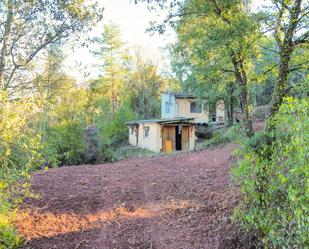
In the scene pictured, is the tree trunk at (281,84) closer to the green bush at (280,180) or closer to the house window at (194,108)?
the green bush at (280,180)

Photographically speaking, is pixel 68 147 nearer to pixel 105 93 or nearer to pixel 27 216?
pixel 27 216

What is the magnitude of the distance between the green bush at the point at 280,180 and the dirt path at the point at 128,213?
3.06ft

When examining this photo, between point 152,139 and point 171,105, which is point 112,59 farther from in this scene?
point 152,139

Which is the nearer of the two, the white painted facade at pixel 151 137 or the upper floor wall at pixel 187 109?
the white painted facade at pixel 151 137

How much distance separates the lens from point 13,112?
3980 millimetres

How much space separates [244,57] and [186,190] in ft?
11.4

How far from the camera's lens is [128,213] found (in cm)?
591

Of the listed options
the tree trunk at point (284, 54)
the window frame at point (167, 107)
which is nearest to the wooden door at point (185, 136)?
the window frame at point (167, 107)

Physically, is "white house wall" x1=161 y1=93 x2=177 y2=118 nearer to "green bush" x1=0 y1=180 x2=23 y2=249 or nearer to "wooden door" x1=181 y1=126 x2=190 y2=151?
"wooden door" x1=181 y1=126 x2=190 y2=151

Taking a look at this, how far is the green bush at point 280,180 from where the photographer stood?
9.12ft

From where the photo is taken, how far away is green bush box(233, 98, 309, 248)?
9.12 feet

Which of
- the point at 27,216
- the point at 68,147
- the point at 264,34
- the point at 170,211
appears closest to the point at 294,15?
the point at 264,34

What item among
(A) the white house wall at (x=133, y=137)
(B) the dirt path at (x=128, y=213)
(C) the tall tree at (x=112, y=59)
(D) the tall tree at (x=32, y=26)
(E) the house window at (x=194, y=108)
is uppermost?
(C) the tall tree at (x=112, y=59)

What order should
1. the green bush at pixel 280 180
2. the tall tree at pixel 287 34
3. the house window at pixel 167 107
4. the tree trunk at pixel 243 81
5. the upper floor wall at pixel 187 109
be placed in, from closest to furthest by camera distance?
the green bush at pixel 280 180 → the tall tree at pixel 287 34 → the tree trunk at pixel 243 81 → the upper floor wall at pixel 187 109 → the house window at pixel 167 107
